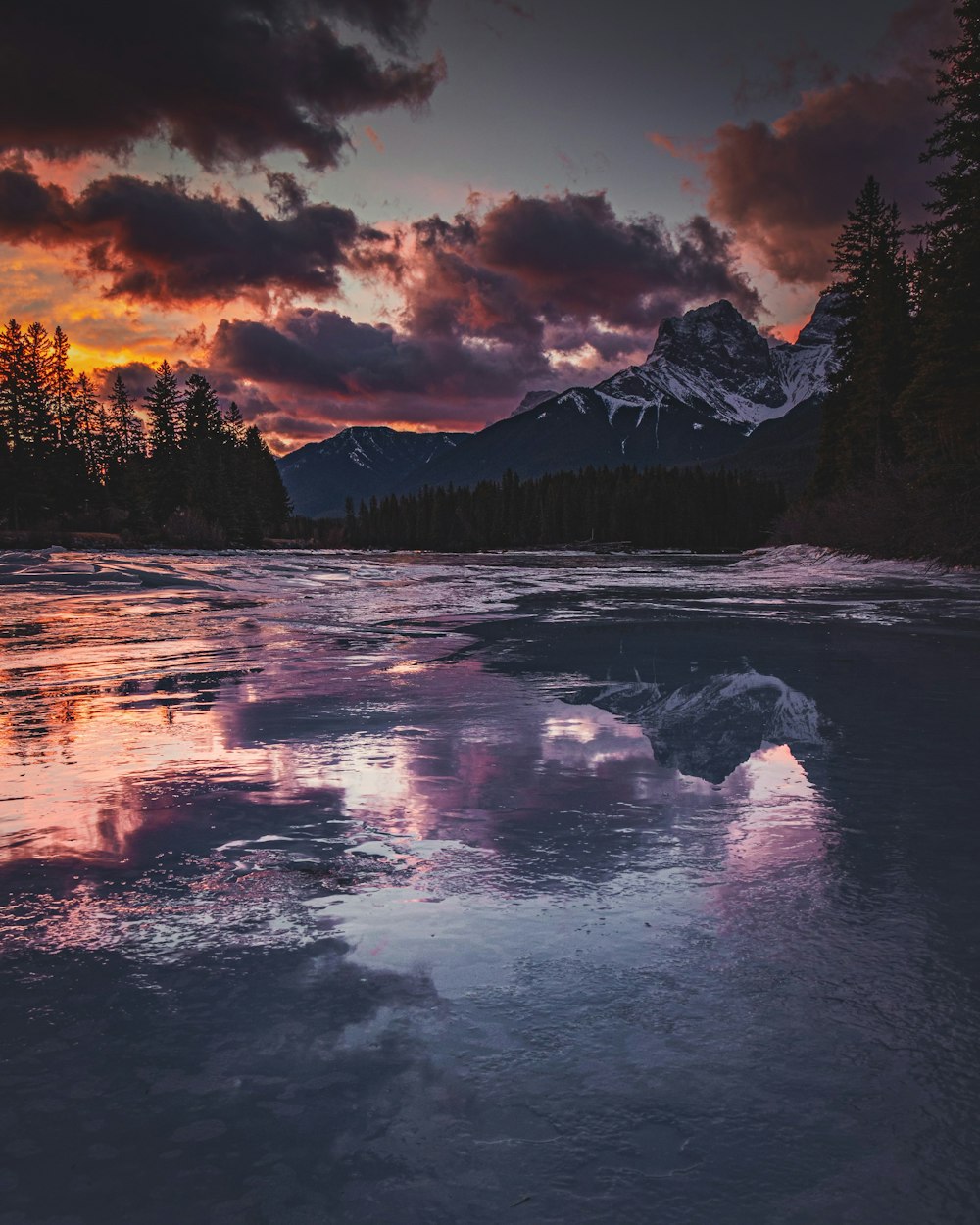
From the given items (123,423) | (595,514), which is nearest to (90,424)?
(123,423)

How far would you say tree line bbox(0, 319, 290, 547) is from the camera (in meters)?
59.3

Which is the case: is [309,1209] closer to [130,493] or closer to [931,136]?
[931,136]

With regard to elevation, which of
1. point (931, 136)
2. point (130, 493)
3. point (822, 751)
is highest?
point (931, 136)

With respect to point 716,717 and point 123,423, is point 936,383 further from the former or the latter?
point 123,423

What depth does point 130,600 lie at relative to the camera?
21688 millimetres

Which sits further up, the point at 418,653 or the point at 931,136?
the point at 931,136

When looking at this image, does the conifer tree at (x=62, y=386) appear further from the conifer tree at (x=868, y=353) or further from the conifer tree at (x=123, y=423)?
the conifer tree at (x=868, y=353)

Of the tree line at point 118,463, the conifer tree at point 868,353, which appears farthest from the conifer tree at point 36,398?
the conifer tree at point 868,353

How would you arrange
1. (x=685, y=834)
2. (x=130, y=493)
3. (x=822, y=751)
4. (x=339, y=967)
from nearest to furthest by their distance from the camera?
(x=339, y=967), (x=685, y=834), (x=822, y=751), (x=130, y=493)

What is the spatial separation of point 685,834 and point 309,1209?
9.84 feet

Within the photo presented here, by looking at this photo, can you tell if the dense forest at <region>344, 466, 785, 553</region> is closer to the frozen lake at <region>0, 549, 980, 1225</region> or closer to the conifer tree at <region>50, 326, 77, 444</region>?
the conifer tree at <region>50, 326, 77, 444</region>

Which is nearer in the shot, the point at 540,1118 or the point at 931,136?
the point at 540,1118

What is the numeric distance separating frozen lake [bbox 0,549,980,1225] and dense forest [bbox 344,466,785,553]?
399 feet

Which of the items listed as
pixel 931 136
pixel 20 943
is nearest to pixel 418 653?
pixel 20 943
